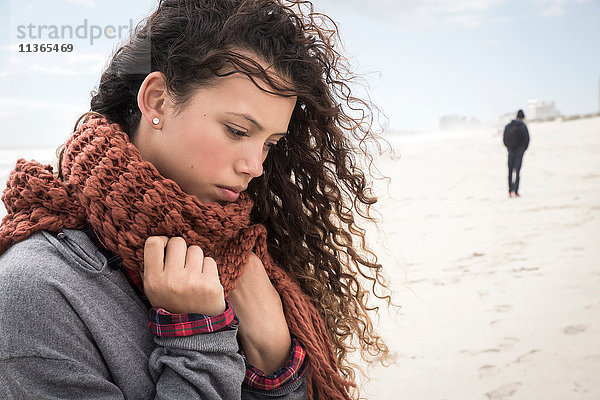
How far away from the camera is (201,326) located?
1.24 m

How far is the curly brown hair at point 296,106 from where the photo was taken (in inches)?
55.5

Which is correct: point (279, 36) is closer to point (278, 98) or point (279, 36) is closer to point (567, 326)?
point (278, 98)

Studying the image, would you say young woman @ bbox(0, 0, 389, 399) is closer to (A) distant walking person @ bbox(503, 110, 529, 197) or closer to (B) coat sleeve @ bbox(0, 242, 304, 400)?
(B) coat sleeve @ bbox(0, 242, 304, 400)

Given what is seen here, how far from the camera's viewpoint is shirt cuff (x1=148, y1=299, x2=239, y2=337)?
3.99 ft

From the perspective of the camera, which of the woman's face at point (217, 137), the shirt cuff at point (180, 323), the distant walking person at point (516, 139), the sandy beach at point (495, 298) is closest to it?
the shirt cuff at point (180, 323)

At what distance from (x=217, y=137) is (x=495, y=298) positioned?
315 cm

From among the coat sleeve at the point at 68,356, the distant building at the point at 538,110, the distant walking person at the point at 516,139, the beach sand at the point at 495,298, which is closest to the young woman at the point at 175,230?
the coat sleeve at the point at 68,356

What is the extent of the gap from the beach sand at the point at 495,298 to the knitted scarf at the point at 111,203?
183 cm

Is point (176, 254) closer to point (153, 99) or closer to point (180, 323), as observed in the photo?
point (180, 323)

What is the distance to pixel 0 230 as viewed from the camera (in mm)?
1289

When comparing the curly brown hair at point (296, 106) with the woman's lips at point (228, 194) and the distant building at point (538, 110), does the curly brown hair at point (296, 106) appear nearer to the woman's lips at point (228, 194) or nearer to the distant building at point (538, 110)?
the woman's lips at point (228, 194)

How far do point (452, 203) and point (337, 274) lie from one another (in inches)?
270

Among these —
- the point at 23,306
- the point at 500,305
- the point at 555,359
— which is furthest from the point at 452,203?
the point at 23,306

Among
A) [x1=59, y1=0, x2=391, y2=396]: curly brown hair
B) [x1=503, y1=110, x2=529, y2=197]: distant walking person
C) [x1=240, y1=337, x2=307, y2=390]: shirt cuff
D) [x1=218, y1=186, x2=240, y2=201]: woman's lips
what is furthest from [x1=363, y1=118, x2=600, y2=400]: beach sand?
[x1=218, y1=186, x2=240, y2=201]: woman's lips
